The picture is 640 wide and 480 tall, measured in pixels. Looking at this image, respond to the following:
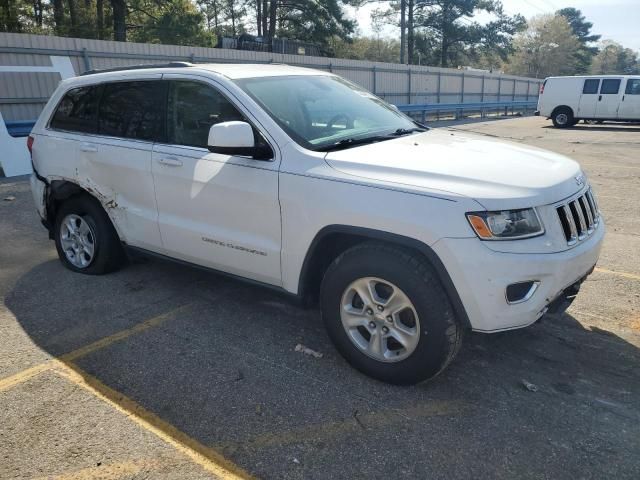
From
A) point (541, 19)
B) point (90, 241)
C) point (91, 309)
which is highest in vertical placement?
point (541, 19)

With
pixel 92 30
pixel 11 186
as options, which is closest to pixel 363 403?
pixel 11 186

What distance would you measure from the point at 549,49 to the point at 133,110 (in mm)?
81882

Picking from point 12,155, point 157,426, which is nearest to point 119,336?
point 157,426

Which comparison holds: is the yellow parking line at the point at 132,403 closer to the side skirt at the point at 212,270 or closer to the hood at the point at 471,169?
the side skirt at the point at 212,270

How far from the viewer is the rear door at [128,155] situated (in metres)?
4.02

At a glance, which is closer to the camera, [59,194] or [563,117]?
[59,194]

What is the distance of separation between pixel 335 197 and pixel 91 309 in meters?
2.38

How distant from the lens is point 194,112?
3.80m

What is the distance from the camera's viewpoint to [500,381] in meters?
3.12

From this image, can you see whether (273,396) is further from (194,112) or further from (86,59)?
(86,59)

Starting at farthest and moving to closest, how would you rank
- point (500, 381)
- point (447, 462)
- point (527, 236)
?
point (500, 381) < point (527, 236) < point (447, 462)

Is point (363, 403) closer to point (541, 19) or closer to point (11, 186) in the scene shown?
point (11, 186)

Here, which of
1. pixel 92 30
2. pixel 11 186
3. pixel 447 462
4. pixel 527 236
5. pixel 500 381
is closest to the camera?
pixel 447 462

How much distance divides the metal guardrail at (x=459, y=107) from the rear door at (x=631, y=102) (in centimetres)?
728
